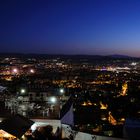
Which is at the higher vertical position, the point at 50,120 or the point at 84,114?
the point at 50,120

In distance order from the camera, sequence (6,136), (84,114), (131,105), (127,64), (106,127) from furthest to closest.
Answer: (127,64) < (131,105) < (84,114) < (106,127) < (6,136)

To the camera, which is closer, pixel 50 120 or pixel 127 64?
pixel 50 120

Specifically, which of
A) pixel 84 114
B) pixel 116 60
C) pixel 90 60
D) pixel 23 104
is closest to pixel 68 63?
pixel 90 60

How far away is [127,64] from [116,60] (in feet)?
17.9

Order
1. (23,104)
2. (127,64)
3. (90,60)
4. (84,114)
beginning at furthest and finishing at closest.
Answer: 1. (127,64)
2. (90,60)
3. (84,114)
4. (23,104)

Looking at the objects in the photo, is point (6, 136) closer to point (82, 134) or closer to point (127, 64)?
point (82, 134)

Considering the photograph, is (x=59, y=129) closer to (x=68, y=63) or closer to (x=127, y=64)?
(x=68, y=63)

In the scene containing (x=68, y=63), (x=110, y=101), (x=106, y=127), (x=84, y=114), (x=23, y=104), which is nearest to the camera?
(x=23, y=104)

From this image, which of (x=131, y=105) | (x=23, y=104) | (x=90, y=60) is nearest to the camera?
(x=23, y=104)

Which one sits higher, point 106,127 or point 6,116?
point 6,116

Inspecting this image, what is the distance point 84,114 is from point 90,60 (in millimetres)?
105306

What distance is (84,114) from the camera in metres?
24.8

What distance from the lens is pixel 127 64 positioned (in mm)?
139750

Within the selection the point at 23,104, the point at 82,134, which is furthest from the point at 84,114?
the point at 82,134
